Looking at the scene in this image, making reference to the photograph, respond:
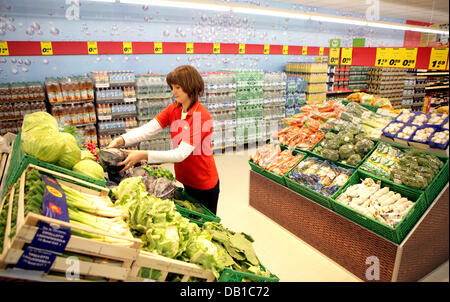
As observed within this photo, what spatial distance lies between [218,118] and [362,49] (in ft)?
11.7

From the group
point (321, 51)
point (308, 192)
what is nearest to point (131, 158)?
point (308, 192)

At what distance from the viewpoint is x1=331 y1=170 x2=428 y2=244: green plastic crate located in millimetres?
2691

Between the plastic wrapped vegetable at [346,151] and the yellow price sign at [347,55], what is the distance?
2576 millimetres

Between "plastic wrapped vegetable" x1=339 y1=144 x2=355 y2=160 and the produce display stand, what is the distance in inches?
27.2

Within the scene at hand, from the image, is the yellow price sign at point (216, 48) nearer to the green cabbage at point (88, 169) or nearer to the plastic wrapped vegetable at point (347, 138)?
the plastic wrapped vegetable at point (347, 138)

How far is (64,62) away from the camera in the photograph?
620 cm

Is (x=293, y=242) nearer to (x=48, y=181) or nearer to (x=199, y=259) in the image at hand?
(x=199, y=259)

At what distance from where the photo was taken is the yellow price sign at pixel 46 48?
5.91 m

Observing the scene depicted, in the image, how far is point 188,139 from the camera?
105 inches

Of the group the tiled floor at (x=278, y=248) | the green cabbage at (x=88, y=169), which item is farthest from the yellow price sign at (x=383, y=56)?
the green cabbage at (x=88, y=169)

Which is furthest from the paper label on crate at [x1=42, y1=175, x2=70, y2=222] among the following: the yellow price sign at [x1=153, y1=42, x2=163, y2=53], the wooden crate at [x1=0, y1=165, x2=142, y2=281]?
the yellow price sign at [x1=153, y1=42, x2=163, y2=53]

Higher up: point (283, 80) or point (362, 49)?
point (362, 49)

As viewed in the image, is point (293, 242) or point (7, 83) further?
point (7, 83)
